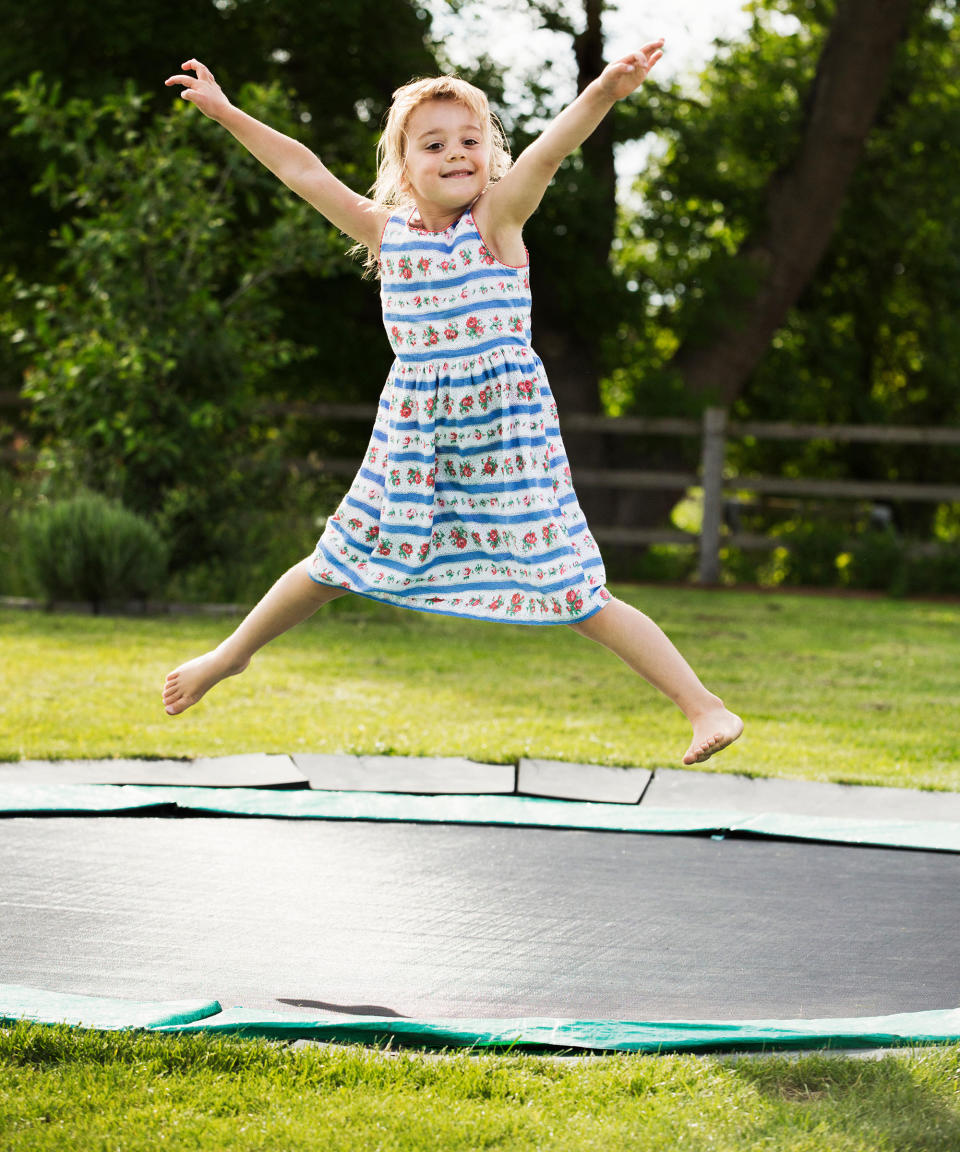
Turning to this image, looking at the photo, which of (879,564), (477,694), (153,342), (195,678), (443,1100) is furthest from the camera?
(879,564)

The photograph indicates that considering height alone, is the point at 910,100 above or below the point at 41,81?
above

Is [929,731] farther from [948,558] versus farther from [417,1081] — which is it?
[948,558]

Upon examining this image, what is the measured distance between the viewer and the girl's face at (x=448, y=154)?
7.57 feet

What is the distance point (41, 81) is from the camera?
897cm

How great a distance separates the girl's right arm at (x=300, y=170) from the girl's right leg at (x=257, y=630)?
0.60 meters

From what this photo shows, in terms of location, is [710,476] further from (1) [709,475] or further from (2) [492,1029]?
(2) [492,1029]

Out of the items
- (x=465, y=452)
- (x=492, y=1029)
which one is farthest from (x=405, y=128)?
(x=492, y=1029)

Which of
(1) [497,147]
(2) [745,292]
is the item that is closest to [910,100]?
(2) [745,292]

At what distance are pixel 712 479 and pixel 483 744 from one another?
249 inches

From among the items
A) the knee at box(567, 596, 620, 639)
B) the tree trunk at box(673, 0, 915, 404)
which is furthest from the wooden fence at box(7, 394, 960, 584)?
the knee at box(567, 596, 620, 639)

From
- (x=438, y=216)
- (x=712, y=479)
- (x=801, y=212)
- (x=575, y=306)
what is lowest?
(x=712, y=479)

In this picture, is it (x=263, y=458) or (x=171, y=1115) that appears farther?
(x=263, y=458)

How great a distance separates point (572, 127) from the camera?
214 cm

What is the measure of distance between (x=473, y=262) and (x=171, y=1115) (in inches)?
54.5
